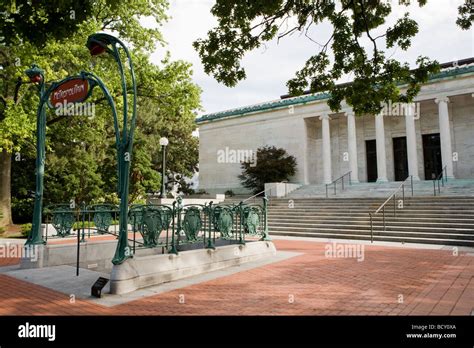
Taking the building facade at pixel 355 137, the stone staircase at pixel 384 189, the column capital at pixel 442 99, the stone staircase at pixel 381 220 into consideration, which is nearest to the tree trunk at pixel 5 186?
the stone staircase at pixel 381 220

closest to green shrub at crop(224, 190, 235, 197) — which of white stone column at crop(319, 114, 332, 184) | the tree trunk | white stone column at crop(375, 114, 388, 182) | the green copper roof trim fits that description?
the green copper roof trim

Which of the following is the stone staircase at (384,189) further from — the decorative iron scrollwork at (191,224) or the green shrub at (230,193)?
the decorative iron scrollwork at (191,224)

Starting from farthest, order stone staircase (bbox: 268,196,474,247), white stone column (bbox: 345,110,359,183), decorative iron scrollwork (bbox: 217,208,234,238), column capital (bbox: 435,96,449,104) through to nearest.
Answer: white stone column (bbox: 345,110,359,183) → column capital (bbox: 435,96,449,104) → stone staircase (bbox: 268,196,474,247) → decorative iron scrollwork (bbox: 217,208,234,238)

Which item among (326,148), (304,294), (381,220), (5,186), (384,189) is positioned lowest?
(304,294)

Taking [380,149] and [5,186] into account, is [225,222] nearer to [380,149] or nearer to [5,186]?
[5,186]

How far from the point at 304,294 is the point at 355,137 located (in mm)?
23193

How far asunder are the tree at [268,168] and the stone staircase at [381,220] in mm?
7250

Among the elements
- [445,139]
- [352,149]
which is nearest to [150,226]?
[352,149]

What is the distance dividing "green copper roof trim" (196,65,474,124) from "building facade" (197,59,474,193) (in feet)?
0.20

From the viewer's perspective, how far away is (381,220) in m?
16.2

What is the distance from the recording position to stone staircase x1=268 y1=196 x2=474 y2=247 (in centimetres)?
1379

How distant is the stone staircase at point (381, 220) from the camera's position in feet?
45.2

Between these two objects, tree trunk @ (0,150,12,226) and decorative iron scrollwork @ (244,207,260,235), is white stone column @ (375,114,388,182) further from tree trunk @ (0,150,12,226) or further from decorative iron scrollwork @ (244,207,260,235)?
tree trunk @ (0,150,12,226)
